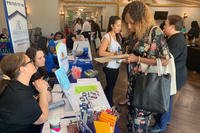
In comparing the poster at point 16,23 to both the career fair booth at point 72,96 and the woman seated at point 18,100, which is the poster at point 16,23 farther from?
the woman seated at point 18,100

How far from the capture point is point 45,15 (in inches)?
345

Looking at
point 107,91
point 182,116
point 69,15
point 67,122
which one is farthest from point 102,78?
point 69,15

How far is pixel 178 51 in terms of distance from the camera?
2.14 meters

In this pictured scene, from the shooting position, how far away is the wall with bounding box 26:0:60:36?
854 cm

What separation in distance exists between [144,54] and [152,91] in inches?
11.7

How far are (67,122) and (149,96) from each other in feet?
2.05

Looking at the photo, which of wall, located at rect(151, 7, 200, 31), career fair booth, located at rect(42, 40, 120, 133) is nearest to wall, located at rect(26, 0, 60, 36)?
wall, located at rect(151, 7, 200, 31)

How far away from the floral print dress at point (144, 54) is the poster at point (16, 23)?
1.56 meters

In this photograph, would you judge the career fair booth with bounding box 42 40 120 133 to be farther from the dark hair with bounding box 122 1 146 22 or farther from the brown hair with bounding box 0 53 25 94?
the dark hair with bounding box 122 1 146 22

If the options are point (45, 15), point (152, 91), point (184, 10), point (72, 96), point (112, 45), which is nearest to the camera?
point (152, 91)

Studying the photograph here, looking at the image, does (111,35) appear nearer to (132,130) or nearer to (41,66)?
(41,66)

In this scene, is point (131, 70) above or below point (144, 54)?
below

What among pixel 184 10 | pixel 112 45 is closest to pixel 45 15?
pixel 184 10

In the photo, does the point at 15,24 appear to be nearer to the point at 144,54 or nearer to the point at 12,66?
the point at 12,66
